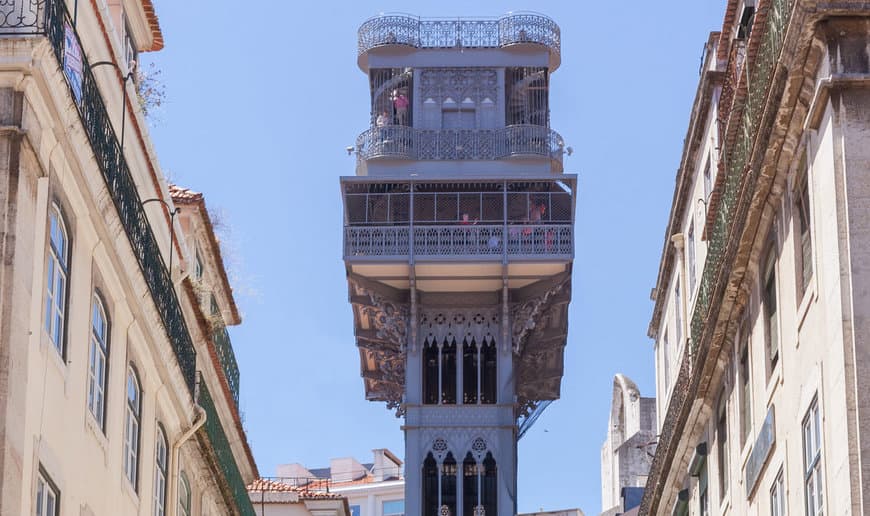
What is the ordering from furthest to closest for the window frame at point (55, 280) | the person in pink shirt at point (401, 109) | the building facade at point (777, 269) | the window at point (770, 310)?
1. the person in pink shirt at point (401, 109)
2. the window at point (770, 310)
3. the window frame at point (55, 280)
4. the building facade at point (777, 269)

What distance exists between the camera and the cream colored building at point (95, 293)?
1938 centimetres

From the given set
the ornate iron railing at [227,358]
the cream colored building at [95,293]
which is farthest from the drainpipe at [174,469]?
the ornate iron railing at [227,358]

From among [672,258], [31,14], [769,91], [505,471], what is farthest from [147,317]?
[505,471]

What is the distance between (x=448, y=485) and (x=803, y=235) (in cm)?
4347

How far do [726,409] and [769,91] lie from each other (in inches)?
273

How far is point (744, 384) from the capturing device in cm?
2630

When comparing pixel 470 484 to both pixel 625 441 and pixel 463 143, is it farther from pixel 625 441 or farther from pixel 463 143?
pixel 625 441

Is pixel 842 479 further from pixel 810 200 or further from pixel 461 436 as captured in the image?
pixel 461 436

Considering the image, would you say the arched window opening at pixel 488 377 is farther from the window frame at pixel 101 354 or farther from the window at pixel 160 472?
the window frame at pixel 101 354

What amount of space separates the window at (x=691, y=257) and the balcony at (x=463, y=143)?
32.8 meters

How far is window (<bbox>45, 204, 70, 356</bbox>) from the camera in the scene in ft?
67.5

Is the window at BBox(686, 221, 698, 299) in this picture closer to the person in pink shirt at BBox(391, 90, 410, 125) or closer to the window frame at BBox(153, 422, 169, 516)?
the window frame at BBox(153, 422, 169, 516)

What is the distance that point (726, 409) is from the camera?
90.8ft

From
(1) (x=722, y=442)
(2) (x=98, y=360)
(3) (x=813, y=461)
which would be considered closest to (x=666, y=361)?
(1) (x=722, y=442)
